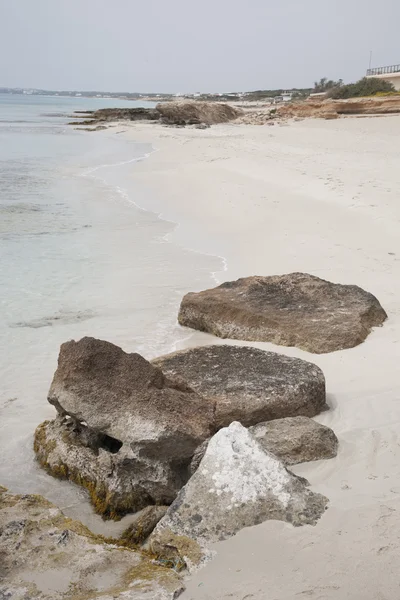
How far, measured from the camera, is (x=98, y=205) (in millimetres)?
13805

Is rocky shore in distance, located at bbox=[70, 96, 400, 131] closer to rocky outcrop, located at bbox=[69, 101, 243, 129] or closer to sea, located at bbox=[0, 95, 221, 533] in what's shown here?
rocky outcrop, located at bbox=[69, 101, 243, 129]

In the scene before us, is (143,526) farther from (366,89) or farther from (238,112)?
(238,112)

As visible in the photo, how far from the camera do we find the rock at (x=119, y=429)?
3545 millimetres

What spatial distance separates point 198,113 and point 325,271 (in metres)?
42.6

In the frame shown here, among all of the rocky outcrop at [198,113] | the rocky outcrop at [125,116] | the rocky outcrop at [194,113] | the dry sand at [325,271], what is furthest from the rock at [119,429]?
the rocky outcrop at [125,116]

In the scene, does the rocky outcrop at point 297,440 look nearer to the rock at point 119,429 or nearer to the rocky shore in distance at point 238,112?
the rock at point 119,429

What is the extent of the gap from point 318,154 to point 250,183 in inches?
211

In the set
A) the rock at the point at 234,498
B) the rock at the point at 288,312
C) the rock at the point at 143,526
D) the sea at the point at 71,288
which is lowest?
the sea at the point at 71,288

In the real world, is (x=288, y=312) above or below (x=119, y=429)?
below

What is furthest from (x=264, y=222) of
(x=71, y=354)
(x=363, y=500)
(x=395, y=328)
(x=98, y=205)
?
(x=363, y=500)

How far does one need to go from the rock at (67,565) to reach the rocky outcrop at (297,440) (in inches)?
43.9

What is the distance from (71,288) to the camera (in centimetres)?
797

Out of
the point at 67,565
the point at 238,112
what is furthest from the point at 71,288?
the point at 238,112

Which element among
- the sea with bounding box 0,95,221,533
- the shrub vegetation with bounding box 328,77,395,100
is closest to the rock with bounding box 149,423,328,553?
the sea with bounding box 0,95,221,533
